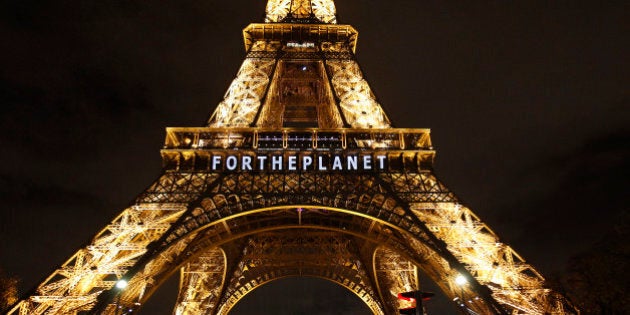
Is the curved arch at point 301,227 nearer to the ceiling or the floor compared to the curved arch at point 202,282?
nearer to the ceiling

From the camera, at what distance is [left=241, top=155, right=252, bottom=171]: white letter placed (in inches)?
632

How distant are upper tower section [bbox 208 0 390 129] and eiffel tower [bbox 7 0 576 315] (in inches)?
3.5

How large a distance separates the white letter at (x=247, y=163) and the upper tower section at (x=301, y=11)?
1171cm

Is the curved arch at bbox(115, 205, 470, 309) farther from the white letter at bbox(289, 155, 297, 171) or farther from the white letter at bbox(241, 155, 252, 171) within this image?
the white letter at bbox(241, 155, 252, 171)

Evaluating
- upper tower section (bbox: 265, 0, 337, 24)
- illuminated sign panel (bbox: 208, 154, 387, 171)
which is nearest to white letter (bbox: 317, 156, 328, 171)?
illuminated sign panel (bbox: 208, 154, 387, 171)

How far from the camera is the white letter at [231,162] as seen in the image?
Result: 632 inches

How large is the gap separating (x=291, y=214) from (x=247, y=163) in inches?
133

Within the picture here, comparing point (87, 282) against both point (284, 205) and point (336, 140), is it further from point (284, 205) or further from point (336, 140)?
point (336, 140)

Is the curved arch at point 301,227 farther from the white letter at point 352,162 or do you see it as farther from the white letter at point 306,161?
the white letter at point 352,162

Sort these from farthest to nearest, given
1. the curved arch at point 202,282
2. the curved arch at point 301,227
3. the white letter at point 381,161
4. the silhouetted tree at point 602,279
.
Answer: the curved arch at point 202,282 → the white letter at point 381,161 → the curved arch at point 301,227 → the silhouetted tree at point 602,279

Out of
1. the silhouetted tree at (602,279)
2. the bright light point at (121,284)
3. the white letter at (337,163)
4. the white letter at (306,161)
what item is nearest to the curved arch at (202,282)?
the white letter at (306,161)

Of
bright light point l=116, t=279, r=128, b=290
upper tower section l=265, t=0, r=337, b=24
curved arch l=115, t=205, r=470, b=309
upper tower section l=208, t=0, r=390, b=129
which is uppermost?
upper tower section l=265, t=0, r=337, b=24

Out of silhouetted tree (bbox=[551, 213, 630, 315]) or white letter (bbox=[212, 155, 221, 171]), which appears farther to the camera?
white letter (bbox=[212, 155, 221, 171])

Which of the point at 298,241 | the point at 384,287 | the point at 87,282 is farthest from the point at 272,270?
the point at 87,282
